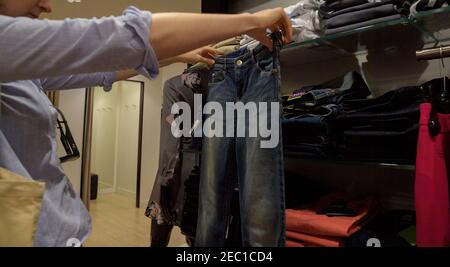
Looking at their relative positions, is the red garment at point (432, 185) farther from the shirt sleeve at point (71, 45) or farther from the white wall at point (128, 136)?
the white wall at point (128, 136)

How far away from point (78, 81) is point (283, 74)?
2.49ft

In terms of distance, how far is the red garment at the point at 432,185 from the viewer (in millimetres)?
562

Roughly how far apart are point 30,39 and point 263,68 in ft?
1.61

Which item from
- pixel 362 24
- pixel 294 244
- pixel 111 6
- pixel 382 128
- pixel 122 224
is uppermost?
pixel 111 6

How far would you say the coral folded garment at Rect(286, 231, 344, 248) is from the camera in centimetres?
72

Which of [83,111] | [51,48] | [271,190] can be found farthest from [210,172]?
[83,111]

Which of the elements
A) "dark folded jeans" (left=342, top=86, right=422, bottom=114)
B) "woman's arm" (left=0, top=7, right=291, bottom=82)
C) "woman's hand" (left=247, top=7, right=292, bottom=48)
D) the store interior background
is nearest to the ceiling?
the store interior background

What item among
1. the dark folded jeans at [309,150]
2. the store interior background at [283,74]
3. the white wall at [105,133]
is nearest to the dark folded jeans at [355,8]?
the store interior background at [283,74]

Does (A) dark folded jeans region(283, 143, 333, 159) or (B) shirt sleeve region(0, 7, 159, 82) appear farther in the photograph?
(A) dark folded jeans region(283, 143, 333, 159)

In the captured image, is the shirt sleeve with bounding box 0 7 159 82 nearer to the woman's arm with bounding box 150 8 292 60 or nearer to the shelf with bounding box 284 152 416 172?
the woman's arm with bounding box 150 8 292 60

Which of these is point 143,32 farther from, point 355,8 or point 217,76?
point 355,8

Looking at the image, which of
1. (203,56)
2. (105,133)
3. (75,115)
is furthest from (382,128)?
(105,133)

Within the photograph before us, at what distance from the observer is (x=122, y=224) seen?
1.44 metres

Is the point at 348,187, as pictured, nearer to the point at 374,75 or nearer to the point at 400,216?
the point at 400,216
